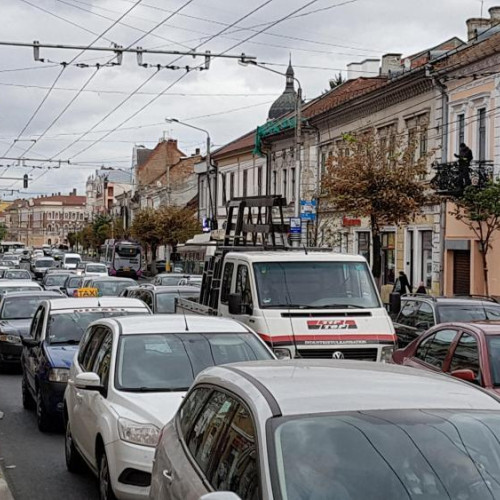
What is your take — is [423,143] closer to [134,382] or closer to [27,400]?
[27,400]

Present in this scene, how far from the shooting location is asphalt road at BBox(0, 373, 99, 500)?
919cm

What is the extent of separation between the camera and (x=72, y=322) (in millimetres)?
13719

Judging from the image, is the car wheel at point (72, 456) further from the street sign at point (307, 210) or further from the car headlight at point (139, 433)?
the street sign at point (307, 210)

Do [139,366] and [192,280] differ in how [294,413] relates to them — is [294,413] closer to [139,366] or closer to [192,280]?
[139,366]

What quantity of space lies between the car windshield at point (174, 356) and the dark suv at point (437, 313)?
813cm

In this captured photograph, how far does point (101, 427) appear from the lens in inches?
316

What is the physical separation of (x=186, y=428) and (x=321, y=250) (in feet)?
31.5

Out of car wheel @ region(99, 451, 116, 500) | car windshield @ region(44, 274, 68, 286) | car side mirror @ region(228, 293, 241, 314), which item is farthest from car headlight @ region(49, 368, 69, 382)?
car windshield @ region(44, 274, 68, 286)

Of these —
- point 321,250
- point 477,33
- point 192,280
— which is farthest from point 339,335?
point 477,33

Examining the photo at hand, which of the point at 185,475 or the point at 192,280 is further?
the point at 192,280

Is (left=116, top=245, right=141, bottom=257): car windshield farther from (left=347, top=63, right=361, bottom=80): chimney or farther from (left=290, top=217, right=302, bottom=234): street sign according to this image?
(left=290, top=217, right=302, bottom=234): street sign

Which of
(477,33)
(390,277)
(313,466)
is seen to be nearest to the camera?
(313,466)

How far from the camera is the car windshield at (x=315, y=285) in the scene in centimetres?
1333

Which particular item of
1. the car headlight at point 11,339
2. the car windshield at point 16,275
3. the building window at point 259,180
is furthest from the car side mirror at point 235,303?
the building window at point 259,180
